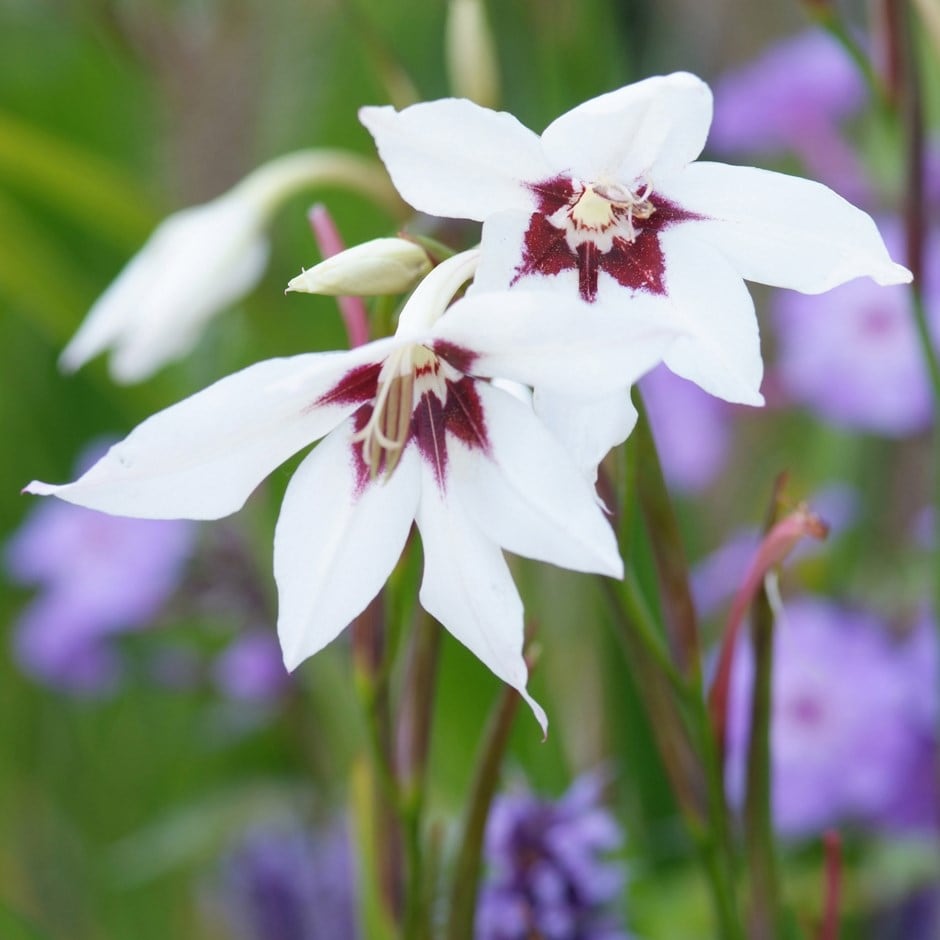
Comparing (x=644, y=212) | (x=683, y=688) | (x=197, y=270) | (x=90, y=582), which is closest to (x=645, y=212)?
(x=644, y=212)

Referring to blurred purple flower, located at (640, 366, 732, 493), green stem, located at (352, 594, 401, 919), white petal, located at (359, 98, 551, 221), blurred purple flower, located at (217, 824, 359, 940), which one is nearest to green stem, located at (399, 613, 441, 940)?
green stem, located at (352, 594, 401, 919)

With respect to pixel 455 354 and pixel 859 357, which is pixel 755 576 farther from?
pixel 859 357

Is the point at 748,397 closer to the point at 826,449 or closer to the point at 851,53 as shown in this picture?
the point at 851,53

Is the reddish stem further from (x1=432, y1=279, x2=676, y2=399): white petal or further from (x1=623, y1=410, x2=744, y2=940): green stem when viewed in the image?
(x1=432, y1=279, x2=676, y2=399): white petal

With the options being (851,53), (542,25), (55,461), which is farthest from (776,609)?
(55,461)

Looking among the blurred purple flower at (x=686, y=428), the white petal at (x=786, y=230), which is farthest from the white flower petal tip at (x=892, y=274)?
the blurred purple flower at (x=686, y=428)

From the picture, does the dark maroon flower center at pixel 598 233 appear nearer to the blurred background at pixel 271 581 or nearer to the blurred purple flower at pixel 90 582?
the blurred background at pixel 271 581
